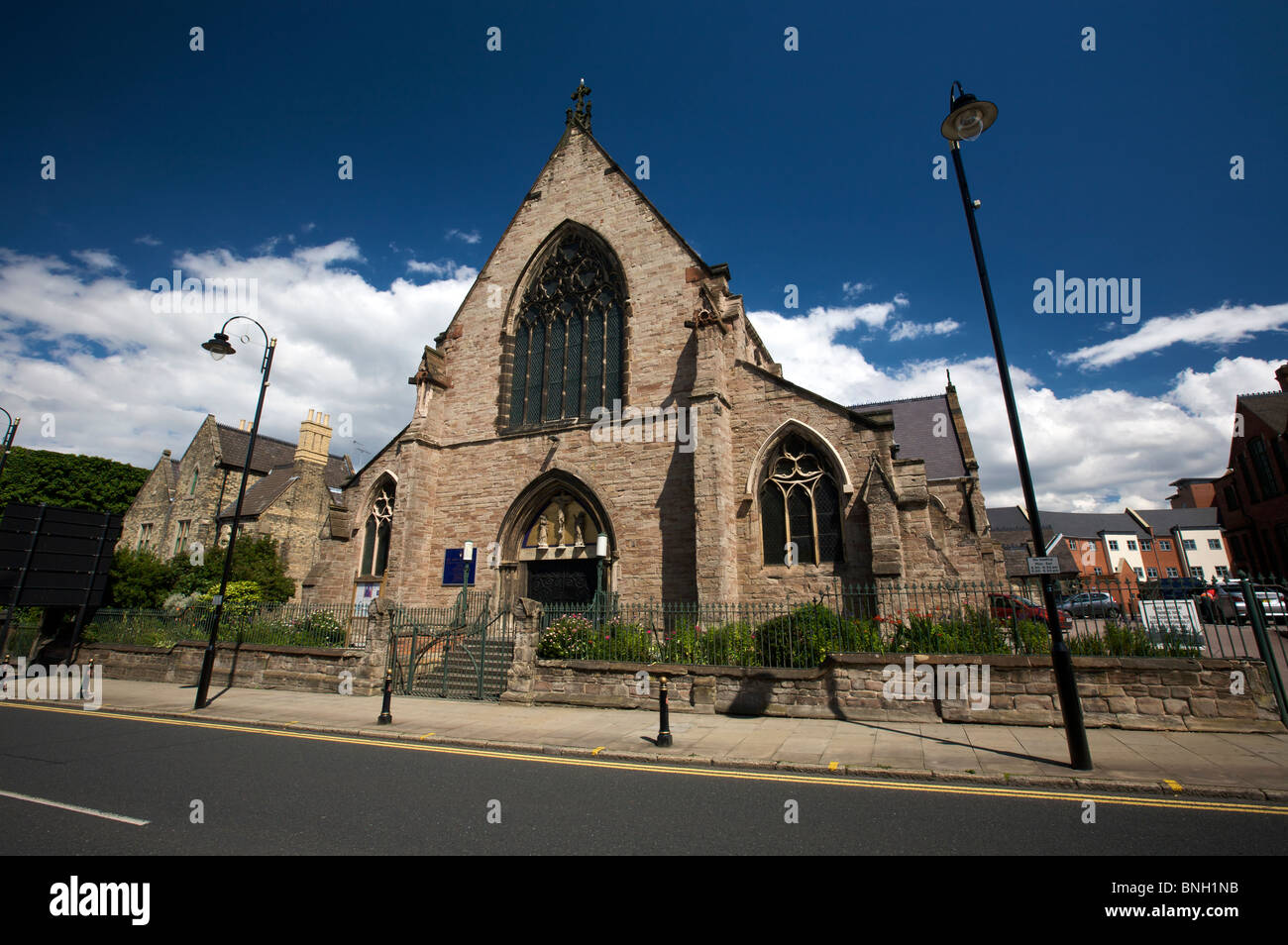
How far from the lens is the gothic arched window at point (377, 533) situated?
755 inches

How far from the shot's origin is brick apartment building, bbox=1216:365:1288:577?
32.2 m

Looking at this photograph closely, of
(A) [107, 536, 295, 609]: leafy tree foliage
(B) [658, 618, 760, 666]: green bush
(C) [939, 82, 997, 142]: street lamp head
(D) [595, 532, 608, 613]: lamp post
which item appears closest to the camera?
(C) [939, 82, 997, 142]: street lamp head

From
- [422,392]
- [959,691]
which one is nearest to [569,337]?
[422,392]

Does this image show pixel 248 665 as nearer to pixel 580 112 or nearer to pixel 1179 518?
pixel 580 112

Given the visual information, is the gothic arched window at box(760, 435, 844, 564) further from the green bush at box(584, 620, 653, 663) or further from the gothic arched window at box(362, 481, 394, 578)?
the gothic arched window at box(362, 481, 394, 578)

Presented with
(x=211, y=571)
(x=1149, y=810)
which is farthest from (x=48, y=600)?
(x=1149, y=810)

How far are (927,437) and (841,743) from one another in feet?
67.2

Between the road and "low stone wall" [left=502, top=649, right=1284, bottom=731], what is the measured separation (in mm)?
3262

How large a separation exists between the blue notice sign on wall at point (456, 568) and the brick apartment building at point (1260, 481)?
4176cm

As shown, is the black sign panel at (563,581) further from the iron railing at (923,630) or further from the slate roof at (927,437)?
the slate roof at (927,437)

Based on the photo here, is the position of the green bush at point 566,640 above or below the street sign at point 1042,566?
below

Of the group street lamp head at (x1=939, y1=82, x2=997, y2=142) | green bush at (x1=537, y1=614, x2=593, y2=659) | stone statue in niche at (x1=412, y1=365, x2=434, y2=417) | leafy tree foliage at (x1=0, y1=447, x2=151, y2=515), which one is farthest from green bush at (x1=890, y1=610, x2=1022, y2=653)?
leafy tree foliage at (x1=0, y1=447, x2=151, y2=515)

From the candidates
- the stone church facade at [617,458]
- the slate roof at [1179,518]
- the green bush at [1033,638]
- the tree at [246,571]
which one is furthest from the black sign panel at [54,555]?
the slate roof at [1179,518]

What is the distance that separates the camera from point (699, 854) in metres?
4.29
